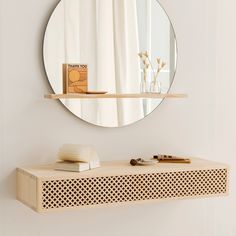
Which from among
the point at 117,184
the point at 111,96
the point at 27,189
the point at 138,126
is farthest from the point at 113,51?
the point at 27,189

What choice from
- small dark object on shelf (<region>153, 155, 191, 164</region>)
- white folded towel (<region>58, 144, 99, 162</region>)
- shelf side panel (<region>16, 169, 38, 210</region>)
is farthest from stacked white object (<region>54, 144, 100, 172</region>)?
small dark object on shelf (<region>153, 155, 191, 164</region>)

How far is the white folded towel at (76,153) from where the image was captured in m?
2.49

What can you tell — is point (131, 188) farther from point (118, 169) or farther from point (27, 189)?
point (27, 189)

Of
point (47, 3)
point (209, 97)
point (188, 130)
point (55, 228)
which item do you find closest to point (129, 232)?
point (55, 228)

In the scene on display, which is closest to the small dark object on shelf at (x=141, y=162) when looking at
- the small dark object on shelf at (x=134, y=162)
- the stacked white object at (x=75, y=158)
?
the small dark object on shelf at (x=134, y=162)

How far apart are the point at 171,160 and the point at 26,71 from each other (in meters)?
0.80

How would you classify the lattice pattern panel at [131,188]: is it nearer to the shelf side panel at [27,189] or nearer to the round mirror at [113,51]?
the shelf side panel at [27,189]

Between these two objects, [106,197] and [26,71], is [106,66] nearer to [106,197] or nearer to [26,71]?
[26,71]

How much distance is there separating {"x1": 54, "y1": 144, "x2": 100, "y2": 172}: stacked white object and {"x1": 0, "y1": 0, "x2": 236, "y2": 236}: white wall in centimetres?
17

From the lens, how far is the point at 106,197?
2.52 metres

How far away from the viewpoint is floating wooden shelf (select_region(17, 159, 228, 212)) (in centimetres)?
240

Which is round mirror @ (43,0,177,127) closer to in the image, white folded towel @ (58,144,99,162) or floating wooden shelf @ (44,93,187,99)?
floating wooden shelf @ (44,93,187,99)

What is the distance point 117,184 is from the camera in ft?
8.29

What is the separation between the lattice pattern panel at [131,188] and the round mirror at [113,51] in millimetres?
364
